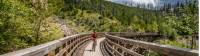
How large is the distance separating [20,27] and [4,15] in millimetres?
1774

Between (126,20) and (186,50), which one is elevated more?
(186,50)

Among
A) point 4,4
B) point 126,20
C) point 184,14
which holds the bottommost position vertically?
point 126,20

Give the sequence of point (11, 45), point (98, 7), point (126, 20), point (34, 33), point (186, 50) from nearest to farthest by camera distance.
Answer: point (186, 50), point (11, 45), point (34, 33), point (126, 20), point (98, 7)

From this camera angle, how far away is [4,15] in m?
18.1

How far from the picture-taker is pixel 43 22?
24000 millimetres

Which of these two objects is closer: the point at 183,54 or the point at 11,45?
the point at 183,54

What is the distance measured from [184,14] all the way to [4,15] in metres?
28.2

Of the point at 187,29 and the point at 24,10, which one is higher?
the point at 24,10

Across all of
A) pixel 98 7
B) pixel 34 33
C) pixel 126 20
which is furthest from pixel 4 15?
pixel 98 7

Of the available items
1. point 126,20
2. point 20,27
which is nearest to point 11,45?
point 20,27

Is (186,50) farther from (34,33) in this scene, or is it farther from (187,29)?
(187,29)

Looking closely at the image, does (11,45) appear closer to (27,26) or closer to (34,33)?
(27,26)

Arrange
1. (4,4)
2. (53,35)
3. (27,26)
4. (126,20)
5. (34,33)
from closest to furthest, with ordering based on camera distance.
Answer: (4,4) → (27,26) → (34,33) → (53,35) → (126,20)

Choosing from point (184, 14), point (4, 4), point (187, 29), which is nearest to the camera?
point (4, 4)
